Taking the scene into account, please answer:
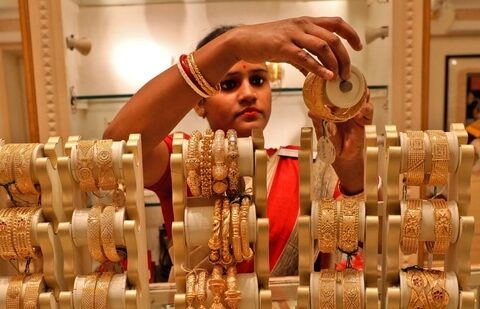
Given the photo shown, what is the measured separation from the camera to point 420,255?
0.71 metres

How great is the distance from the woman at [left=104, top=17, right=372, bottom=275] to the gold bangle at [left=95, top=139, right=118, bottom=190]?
67 mm

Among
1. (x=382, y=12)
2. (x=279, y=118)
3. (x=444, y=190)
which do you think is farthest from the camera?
(x=279, y=118)

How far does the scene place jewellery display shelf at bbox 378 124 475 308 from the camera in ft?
1.61

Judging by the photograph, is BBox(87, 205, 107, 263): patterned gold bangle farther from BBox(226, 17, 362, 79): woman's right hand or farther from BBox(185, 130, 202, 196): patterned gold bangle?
BBox(226, 17, 362, 79): woman's right hand

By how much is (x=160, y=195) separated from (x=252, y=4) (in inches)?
14.8

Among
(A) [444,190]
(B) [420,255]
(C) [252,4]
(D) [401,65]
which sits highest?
(C) [252,4]

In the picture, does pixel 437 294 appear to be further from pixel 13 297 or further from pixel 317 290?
pixel 13 297

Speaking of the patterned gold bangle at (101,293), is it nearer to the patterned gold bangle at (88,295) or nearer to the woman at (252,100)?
the patterned gold bangle at (88,295)

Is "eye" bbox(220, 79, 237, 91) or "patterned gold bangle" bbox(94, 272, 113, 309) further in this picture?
"eye" bbox(220, 79, 237, 91)

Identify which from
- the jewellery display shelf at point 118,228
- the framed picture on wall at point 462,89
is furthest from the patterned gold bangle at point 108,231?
the framed picture on wall at point 462,89

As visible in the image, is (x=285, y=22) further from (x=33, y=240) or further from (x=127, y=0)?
(x=127, y=0)

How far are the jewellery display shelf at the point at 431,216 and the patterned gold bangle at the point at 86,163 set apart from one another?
0.27 meters

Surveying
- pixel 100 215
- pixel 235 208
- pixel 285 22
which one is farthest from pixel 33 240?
pixel 285 22

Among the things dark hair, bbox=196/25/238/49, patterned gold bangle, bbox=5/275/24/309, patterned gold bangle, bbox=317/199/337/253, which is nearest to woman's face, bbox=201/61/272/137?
dark hair, bbox=196/25/238/49
